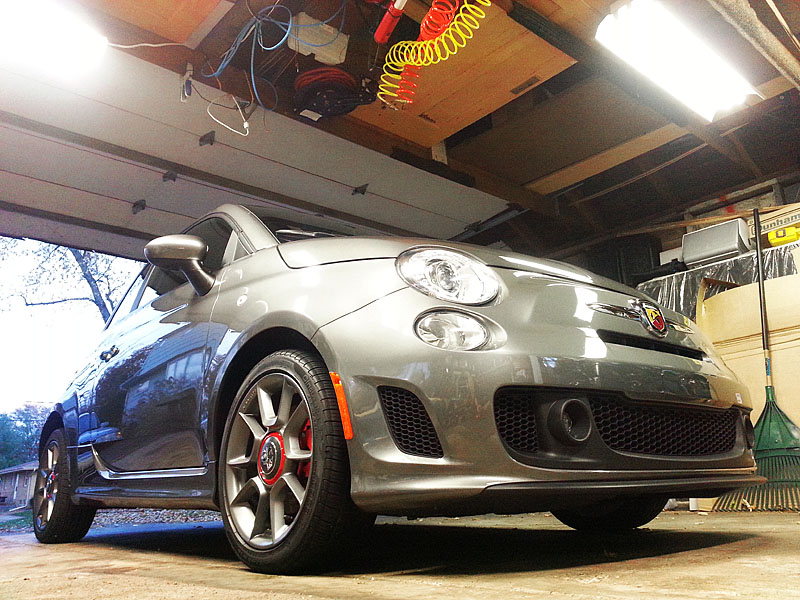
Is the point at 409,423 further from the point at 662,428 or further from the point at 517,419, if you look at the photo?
the point at 662,428

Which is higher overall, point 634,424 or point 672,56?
point 672,56

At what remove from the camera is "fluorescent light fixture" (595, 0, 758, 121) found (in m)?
3.39

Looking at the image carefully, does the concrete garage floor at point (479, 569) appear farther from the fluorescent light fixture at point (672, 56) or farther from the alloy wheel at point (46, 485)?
the fluorescent light fixture at point (672, 56)

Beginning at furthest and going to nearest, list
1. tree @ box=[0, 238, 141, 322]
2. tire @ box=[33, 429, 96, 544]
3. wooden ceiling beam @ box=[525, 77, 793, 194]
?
tree @ box=[0, 238, 141, 322]
wooden ceiling beam @ box=[525, 77, 793, 194]
tire @ box=[33, 429, 96, 544]

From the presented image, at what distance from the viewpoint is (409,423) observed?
154 centimetres

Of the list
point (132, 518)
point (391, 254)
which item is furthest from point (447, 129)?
point (132, 518)

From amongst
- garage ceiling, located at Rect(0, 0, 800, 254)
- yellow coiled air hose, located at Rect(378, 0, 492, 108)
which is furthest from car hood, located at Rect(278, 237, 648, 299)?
garage ceiling, located at Rect(0, 0, 800, 254)

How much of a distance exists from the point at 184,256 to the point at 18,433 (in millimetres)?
5370

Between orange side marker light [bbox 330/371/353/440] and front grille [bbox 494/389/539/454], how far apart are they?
13.7 inches

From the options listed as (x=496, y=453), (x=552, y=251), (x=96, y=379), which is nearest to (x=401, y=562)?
(x=496, y=453)

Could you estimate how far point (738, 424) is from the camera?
2016 millimetres

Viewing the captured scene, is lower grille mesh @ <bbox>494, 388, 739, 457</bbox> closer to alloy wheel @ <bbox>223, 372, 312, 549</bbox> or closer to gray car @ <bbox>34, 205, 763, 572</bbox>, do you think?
gray car @ <bbox>34, 205, 763, 572</bbox>

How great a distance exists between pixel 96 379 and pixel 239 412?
1.41 m

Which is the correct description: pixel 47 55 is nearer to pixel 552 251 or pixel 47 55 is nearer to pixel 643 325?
pixel 643 325
